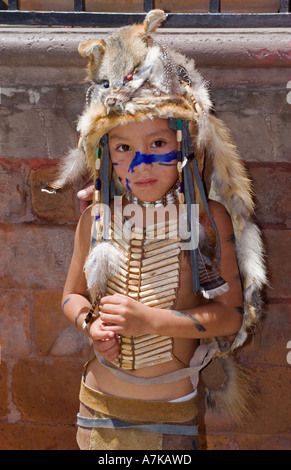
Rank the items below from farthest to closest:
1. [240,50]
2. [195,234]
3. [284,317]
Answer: [284,317], [240,50], [195,234]

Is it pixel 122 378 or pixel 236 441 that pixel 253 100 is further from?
pixel 236 441

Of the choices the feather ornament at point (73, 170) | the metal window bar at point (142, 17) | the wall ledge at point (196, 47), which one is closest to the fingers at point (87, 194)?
the feather ornament at point (73, 170)

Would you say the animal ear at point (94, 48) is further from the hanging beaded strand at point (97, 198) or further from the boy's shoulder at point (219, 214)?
the boy's shoulder at point (219, 214)

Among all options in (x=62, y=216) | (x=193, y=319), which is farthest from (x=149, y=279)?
(x=62, y=216)

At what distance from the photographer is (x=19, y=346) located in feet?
9.29

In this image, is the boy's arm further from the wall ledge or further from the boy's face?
the wall ledge

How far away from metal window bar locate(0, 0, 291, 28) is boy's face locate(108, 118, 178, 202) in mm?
1028

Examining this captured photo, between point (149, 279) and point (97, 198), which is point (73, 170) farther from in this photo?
point (149, 279)

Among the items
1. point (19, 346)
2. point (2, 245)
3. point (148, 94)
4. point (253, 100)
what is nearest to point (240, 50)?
point (253, 100)

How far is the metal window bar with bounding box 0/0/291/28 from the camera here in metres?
2.74

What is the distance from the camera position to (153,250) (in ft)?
6.89

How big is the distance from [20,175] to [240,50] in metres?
1.15

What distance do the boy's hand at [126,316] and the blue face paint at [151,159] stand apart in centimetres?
46

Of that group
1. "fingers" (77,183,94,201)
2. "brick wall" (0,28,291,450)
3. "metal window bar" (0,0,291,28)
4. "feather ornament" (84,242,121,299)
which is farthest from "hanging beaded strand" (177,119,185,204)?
"metal window bar" (0,0,291,28)
